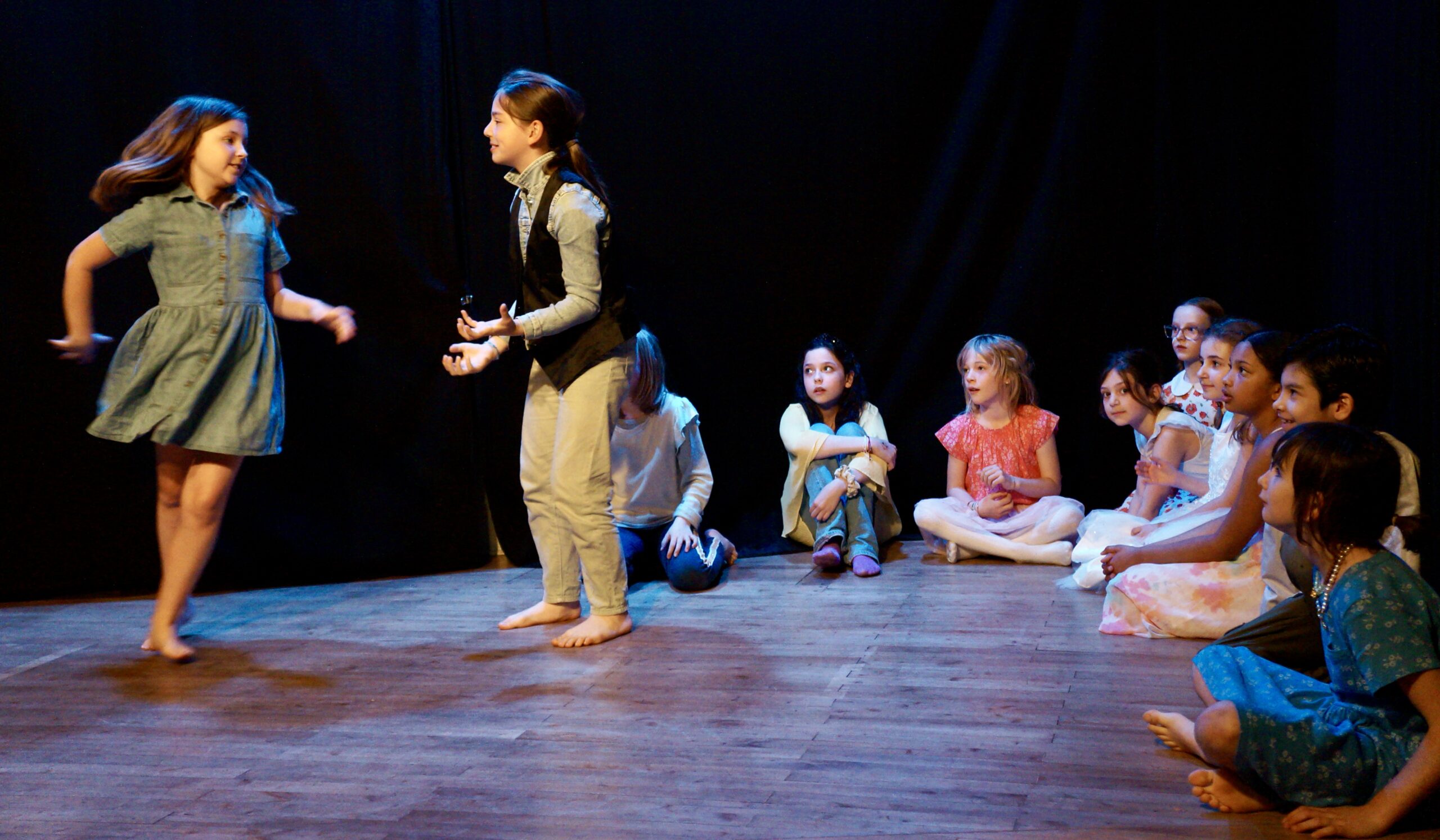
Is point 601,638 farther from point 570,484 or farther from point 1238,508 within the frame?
point 1238,508

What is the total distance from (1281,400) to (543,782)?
1718 mm

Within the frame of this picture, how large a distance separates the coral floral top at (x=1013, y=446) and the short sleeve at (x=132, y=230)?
273 centimetres

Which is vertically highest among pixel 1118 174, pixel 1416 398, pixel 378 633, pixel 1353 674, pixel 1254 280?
pixel 1118 174

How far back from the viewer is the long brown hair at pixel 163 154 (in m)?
2.90

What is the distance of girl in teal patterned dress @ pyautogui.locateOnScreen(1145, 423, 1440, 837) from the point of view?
1771 millimetres

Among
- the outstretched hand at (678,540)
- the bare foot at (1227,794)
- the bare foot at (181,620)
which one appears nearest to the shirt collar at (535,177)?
the outstretched hand at (678,540)

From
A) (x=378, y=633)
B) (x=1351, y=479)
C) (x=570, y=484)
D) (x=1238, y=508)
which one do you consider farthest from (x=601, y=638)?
(x=1351, y=479)

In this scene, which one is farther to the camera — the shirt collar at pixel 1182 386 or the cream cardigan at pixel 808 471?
the cream cardigan at pixel 808 471

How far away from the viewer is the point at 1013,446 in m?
4.25

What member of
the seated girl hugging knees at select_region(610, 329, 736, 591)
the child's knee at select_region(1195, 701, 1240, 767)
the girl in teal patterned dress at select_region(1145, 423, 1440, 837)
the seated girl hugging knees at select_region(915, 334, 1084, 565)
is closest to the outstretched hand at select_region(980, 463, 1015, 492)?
the seated girl hugging knees at select_region(915, 334, 1084, 565)

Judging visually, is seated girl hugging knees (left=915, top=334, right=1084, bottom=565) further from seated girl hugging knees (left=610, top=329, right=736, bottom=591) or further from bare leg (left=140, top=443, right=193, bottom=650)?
bare leg (left=140, top=443, right=193, bottom=650)

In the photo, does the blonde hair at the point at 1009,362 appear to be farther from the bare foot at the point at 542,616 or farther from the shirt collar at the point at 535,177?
the shirt collar at the point at 535,177

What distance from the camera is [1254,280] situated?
4277 millimetres

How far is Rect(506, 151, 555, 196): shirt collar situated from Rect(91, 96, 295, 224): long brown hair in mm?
740
